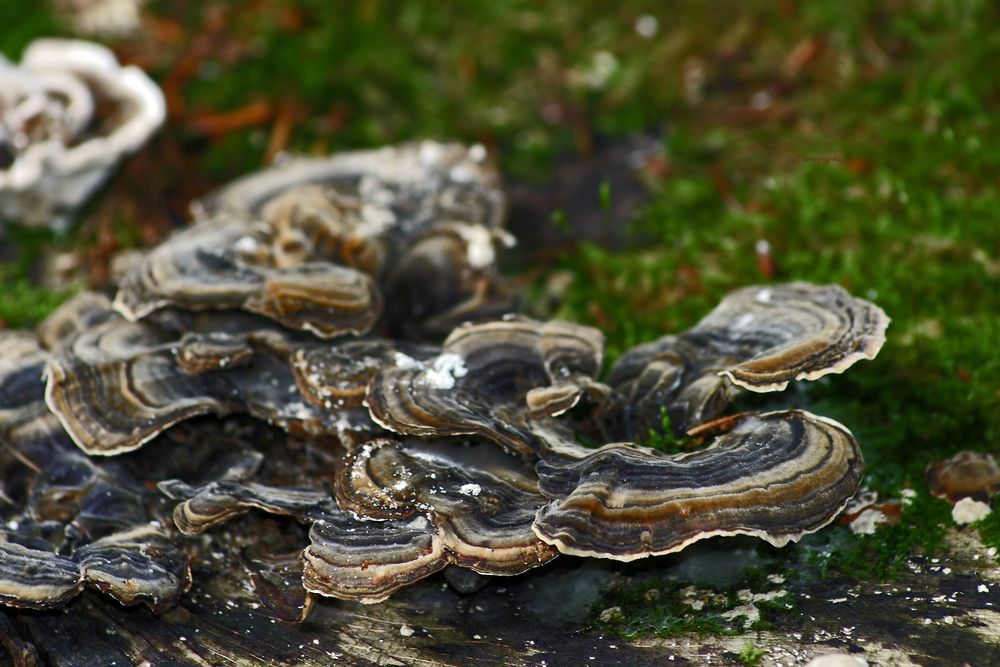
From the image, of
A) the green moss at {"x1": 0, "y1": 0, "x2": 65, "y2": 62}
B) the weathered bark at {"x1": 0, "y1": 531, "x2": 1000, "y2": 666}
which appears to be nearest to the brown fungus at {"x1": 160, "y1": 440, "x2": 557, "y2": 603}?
the weathered bark at {"x1": 0, "y1": 531, "x2": 1000, "y2": 666}

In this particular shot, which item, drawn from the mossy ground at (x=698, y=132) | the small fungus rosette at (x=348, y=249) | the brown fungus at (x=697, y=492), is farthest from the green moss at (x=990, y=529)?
the small fungus rosette at (x=348, y=249)

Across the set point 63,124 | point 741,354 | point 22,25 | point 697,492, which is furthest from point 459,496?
point 22,25

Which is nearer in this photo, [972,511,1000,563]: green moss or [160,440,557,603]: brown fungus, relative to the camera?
[160,440,557,603]: brown fungus

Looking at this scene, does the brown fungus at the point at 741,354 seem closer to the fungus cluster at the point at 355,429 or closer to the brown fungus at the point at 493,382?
the fungus cluster at the point at 355,429

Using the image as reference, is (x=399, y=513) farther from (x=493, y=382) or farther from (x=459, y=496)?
(x=493, y=382)

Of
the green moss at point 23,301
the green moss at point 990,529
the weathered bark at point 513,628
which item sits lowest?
the weathered bark at point 513,628

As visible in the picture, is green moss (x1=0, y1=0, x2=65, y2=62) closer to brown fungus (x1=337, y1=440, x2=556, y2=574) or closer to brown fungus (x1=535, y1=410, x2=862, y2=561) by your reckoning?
brown fungus (x1=337, y1=440, x2=556, y2=574)
